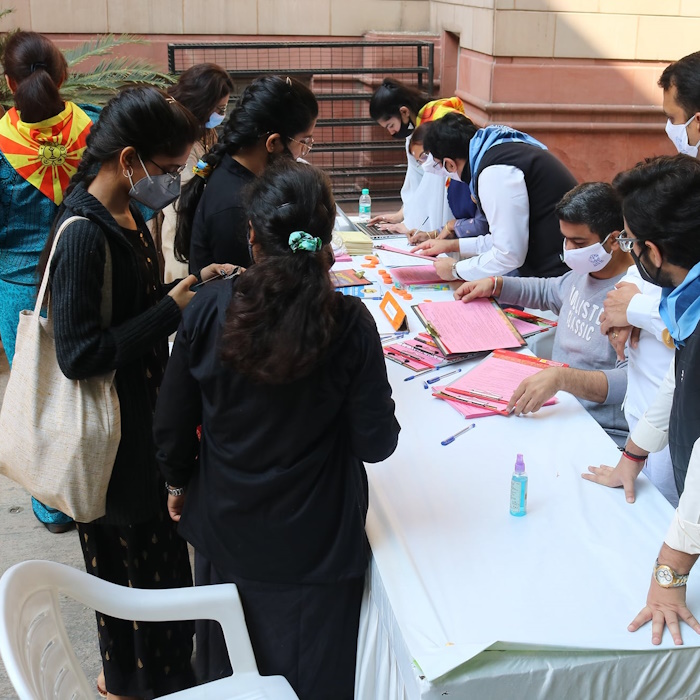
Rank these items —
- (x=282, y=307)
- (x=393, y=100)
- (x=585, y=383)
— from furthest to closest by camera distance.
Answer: (x=393, y=100) → (x=585, y=383) → (x=282, y=307)

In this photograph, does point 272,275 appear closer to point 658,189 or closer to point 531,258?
point 658,189

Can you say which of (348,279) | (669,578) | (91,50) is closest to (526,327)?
(348,279)

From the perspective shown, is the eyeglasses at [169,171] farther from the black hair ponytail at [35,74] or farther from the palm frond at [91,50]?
the palm frond at [91,50]

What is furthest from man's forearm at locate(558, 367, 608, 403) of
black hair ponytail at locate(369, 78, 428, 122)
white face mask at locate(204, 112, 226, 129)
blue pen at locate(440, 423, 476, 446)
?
black hair ponytail at locate(369, 78, 428, 122)

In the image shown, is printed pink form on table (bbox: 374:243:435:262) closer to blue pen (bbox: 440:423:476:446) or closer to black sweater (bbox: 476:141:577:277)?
black sweater (bbox: 476:141:577:277)

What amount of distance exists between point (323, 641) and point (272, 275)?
83 cm

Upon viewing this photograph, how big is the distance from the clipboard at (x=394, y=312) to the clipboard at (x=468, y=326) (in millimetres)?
70

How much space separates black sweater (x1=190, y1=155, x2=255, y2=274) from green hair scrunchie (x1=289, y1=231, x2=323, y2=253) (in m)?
1.03

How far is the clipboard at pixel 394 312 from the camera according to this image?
305 centimetres

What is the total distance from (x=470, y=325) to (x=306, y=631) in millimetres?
1454

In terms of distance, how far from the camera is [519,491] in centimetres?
190

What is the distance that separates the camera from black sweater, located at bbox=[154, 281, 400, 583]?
64.5 inches

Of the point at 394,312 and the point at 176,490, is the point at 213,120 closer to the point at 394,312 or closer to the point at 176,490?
the point at 394,312

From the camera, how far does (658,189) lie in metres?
1.77
